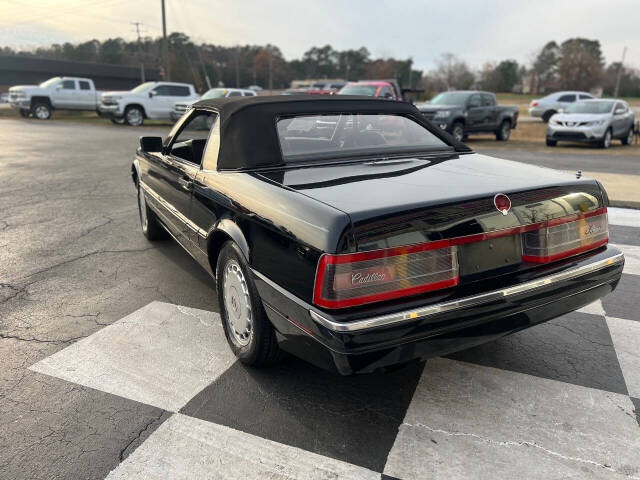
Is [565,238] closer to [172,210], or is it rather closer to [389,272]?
[389,272]

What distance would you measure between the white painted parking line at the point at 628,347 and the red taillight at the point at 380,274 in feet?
4.63

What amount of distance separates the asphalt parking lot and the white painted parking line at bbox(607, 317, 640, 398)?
1 centimetres

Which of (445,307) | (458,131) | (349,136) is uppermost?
(349,136)

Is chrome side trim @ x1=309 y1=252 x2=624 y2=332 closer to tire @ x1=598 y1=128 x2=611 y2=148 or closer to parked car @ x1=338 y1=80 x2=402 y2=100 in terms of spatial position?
parked car @ x1=338 y1=80 x2=402 y2=100

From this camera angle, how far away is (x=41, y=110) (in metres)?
24.9

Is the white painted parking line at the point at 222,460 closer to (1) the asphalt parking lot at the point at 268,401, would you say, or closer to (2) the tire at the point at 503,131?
(1) the asphalt parking lot at the point at 268,401

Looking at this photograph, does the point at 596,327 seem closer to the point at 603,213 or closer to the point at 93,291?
the point at 603,213

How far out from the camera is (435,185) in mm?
2584

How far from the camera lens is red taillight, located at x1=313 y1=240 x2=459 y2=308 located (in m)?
2.14

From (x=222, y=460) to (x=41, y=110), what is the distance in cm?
2718

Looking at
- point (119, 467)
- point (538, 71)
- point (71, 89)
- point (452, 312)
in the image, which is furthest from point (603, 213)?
point (538, 71)

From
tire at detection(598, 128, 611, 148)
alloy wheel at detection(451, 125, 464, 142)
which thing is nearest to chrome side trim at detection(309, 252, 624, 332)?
alloy wheel at detection(451, 125, 464, 142)

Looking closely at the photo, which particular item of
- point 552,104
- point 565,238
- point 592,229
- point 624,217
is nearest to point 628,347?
point 592,229

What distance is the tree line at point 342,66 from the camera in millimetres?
84750
